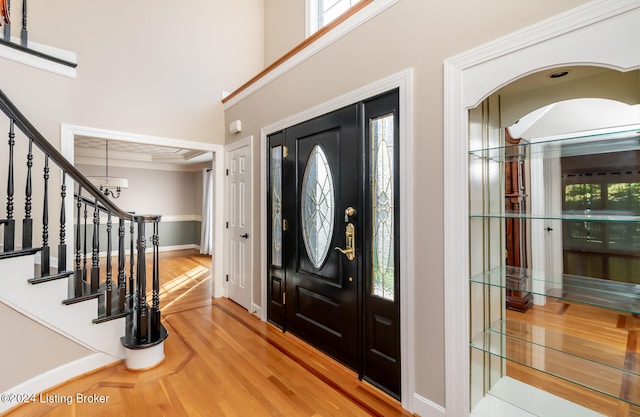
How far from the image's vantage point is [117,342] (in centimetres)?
246

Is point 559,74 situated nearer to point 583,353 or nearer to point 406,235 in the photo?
point 406,235

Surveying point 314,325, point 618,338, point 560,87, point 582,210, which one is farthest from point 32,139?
point 618,338

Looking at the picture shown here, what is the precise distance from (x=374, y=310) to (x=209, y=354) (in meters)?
1.52

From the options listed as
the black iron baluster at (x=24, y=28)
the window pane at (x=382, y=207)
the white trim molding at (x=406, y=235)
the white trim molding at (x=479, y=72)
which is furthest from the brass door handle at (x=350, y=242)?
the black iron baluster at (x=24, y=28)

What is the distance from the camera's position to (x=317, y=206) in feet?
8.63

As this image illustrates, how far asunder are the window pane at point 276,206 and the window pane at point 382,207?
125 cm

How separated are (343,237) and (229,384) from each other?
1354mm

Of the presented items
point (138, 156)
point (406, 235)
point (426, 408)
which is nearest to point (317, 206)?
point (406, 235)

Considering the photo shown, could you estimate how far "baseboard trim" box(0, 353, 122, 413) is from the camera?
193cm

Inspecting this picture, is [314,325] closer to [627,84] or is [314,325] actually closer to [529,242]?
[529,242]

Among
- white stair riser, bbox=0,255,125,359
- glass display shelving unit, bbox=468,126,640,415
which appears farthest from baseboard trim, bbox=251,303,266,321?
glass display shelving unit, bbox=468,126,640,415

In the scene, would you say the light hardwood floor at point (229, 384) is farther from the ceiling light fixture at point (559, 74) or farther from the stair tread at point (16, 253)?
the ceiling light fixture at point (559, 74)

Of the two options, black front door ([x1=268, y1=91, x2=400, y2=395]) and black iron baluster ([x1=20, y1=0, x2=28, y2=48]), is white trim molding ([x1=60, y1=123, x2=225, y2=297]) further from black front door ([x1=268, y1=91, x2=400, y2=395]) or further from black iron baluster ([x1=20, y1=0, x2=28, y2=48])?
black front door ([x1=268, y1=91, x2=400, y2=395])

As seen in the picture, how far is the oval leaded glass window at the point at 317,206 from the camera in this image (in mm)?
2512
